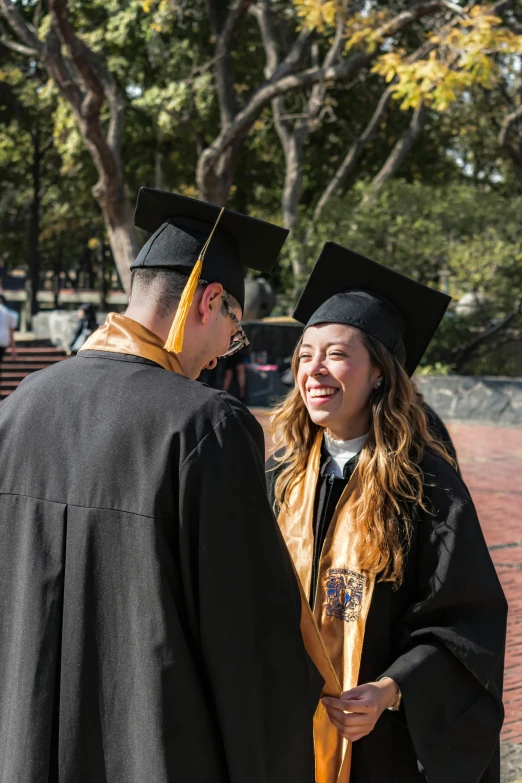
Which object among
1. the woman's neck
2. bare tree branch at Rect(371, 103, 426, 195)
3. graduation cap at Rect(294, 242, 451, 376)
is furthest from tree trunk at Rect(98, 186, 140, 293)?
the woman's neck

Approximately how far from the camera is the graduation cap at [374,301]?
270 centimetres

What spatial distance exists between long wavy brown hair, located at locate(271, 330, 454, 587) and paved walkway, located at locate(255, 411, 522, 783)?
4.28ft

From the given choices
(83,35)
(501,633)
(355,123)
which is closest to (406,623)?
(501,633)

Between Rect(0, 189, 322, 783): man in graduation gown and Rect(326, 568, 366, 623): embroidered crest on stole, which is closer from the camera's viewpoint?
Rect(0, 189, 322, 783): man in graduation gown

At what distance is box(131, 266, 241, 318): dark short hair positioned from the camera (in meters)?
1.96

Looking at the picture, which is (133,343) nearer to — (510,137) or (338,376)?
(338,376)

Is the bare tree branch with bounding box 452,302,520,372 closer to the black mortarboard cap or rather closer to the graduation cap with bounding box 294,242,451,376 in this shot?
the graduation cap with bounding box 294,242,451,376

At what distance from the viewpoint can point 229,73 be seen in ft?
48.6

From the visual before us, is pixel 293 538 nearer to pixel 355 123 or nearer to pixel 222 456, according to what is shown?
pixel 222 456

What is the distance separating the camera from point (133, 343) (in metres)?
1.89

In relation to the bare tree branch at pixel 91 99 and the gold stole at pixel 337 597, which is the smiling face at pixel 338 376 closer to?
the gold stole at pixel 337 597

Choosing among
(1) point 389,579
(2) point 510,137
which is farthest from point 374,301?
(2) point 510,137

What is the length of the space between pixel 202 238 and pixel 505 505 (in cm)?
747

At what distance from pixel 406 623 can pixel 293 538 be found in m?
0.38
